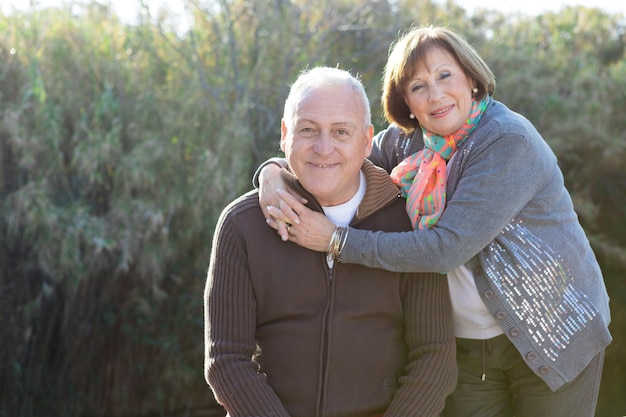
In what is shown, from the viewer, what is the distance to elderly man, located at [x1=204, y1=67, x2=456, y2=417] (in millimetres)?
2387

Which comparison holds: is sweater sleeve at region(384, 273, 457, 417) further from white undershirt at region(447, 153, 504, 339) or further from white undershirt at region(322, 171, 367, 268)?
white undershirt at region(322, 171, 367, 268)

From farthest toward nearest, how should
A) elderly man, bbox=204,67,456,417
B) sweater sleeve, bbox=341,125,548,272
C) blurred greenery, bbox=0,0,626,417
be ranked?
blurred greenery, bbox=0,0,626,417, elderly man, bbox=204,67,456,417, sweater sleeve, bbox=341,125,548,272

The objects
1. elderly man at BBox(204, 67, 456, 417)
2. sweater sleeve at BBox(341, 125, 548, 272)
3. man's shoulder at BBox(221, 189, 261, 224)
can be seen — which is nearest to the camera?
sweater sleeve at BBox(341, 125, 548, 272)

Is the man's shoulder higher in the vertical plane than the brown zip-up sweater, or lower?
higher

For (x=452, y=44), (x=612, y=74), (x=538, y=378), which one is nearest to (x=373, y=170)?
(x=452, y=44)

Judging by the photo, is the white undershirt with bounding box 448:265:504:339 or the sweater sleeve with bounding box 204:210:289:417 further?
the white undershirt with bounding box 448:265:504:339

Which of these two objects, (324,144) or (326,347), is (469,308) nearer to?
(326,347)

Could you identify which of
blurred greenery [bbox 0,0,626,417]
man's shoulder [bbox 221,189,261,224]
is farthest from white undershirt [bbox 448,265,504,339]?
blurred greenery [bbox 0,0,626,417]

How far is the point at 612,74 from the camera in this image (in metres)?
6.29

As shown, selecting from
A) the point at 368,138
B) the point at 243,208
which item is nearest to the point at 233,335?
the point at 243,208

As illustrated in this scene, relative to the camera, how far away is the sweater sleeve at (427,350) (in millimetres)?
2379

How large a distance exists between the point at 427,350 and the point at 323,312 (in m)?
0.36

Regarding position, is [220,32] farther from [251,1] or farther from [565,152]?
[565,152]

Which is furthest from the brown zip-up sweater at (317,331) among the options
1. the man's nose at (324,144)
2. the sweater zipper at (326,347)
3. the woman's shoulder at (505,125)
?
the woman's shoulder at (505,125)
